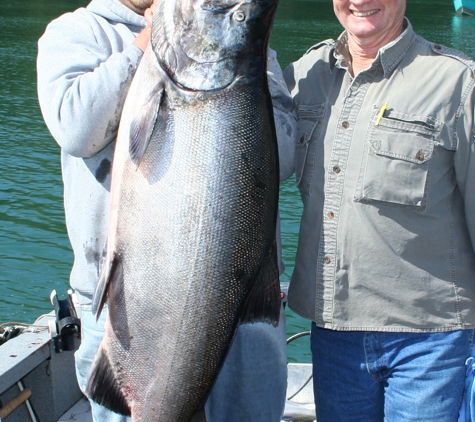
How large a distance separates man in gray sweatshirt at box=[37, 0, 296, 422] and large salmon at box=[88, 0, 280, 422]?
5.1 inches

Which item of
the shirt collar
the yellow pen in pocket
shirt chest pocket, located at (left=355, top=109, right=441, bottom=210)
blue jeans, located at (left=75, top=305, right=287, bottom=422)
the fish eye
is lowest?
blue jeans, located at (left=75, top=305, right=287, bottom=422)

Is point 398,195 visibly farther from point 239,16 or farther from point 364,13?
point 239,16

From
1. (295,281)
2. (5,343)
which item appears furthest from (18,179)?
(295,281)

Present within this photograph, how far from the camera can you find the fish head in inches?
92.9

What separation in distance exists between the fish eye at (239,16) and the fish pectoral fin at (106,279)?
0.96 meters

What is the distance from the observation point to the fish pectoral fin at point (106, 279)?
2408 millimetres

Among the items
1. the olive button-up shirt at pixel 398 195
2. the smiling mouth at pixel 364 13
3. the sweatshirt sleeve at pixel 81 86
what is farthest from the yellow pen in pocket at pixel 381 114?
the sweatshirt sleeve at pixel 81 86

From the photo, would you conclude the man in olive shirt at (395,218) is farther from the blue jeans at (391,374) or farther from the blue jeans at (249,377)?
the blue jeans at (249,377)

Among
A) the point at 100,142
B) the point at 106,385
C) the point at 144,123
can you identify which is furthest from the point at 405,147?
the point at 106,385

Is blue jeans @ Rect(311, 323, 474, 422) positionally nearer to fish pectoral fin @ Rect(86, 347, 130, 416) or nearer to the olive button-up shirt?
the olive button-up shirt

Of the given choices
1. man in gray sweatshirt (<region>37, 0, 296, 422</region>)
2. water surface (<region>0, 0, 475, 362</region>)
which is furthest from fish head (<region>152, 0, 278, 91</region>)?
water surface (<region>0, 0, 475, 362</region>)

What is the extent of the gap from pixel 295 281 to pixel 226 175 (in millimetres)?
948

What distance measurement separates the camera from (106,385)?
8.22ft

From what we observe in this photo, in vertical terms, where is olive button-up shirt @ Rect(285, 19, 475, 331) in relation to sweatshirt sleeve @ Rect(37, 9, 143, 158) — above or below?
below
